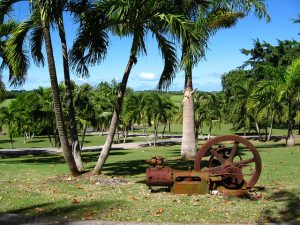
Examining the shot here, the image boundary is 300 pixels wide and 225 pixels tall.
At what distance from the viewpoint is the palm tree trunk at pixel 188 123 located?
17.0m

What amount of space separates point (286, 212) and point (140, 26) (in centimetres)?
652

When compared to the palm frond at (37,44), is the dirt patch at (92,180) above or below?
below

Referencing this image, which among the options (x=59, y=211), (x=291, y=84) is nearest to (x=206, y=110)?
(x=291, y=84)

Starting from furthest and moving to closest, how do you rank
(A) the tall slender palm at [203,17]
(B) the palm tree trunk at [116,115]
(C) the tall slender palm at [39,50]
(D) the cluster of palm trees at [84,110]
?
1. (D) the cluster of palm trees at [84,110]
2. (A) the tall slender palm at [203,17]
3. (B) the palm tree trunk at [116,115]
4. (C) the tall slender palm at [39,50]

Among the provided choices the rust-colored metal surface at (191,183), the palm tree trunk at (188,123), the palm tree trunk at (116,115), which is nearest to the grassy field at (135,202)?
the rust-colored metal surface at (191,183)

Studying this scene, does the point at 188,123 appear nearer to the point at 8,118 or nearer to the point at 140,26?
the point at 140,26

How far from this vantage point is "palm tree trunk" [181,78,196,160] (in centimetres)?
1705

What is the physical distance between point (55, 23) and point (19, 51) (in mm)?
2192

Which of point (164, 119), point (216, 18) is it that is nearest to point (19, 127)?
point (164, 119)

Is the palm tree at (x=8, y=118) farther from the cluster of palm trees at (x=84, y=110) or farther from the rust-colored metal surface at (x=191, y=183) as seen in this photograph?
the rust-colored metal surface at (x=191, y=183)

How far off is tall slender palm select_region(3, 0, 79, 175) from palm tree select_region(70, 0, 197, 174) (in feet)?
4.01

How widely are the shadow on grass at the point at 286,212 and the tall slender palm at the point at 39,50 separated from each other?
5.61 meters

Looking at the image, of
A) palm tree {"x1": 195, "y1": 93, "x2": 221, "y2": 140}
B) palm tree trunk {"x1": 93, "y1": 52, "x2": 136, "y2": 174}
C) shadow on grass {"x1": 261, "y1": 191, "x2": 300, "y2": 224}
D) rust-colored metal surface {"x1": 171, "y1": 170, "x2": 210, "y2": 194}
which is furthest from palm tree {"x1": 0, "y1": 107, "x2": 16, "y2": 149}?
shadow on grass {"x1": 261, "y1": 191, "x2": 300, "y2": 224}

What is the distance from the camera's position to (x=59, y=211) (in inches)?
298
